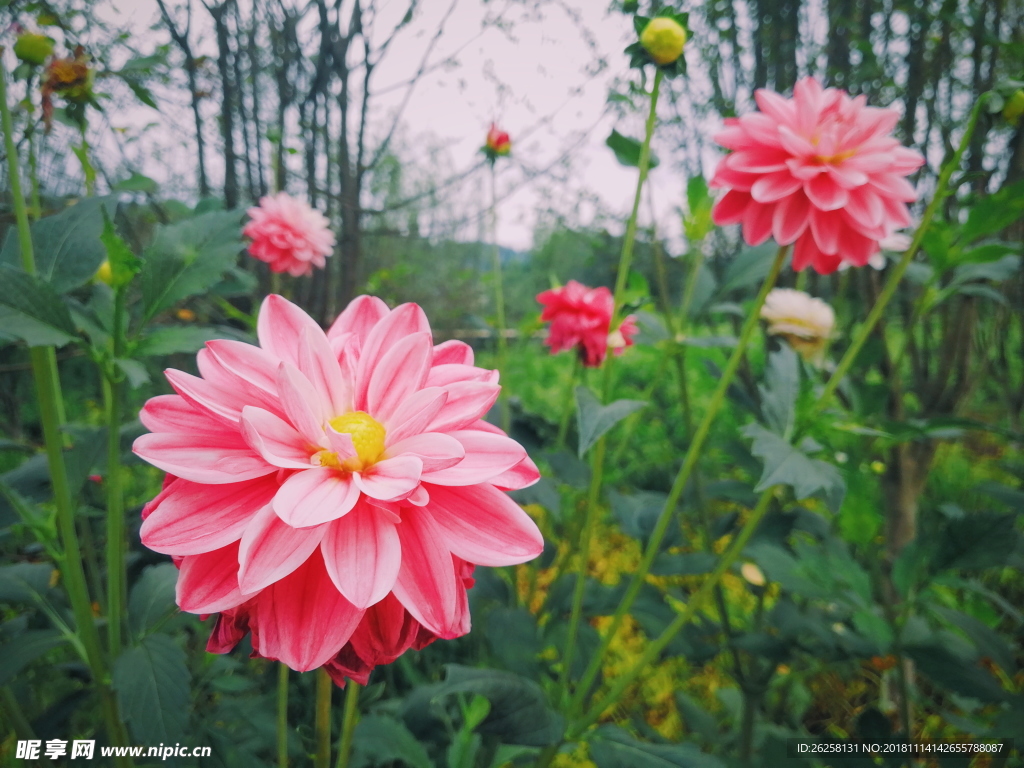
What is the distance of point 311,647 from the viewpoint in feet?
1.16

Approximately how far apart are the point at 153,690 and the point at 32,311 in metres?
0.40

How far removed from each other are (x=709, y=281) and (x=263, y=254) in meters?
0.95

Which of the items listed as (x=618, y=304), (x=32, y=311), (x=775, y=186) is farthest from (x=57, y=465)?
(x=775, y=186)

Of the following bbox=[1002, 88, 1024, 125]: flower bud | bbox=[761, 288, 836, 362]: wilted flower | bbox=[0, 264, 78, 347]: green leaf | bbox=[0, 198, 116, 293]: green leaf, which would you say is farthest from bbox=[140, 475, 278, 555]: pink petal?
bbox=[761, 288, 836, 362]: wilted flower

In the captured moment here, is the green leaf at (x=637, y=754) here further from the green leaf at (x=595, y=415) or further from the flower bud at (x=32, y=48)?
the flower bud at (x=32, y=48)

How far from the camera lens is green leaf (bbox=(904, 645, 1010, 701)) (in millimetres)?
794

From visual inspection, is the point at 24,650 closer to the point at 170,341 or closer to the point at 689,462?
the point at 170,341

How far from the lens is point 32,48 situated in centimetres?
72

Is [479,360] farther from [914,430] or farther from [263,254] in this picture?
[914,430]

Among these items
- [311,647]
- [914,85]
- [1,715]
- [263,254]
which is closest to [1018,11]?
[914,85]

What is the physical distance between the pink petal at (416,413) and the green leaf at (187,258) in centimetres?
36

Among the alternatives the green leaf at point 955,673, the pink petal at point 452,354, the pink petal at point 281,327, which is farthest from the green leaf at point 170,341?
the green leaf at point 955,673

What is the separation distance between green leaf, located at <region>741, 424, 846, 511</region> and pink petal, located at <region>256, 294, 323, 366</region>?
459 mm

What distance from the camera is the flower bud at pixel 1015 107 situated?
62 centimetres
